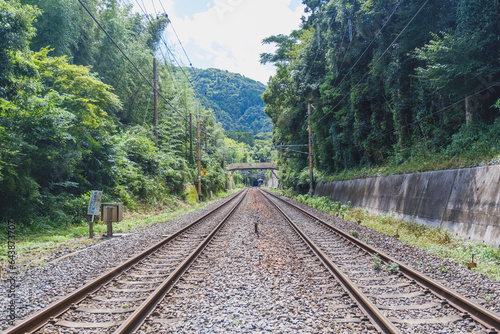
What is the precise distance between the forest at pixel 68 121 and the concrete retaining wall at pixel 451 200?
9.92 m

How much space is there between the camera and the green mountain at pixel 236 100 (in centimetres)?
10294

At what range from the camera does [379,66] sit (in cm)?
1580

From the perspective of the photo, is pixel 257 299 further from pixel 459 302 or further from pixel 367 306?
pixel 459 302

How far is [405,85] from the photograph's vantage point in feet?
49.2

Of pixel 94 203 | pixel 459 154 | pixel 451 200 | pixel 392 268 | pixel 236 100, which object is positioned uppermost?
pixel 236 100

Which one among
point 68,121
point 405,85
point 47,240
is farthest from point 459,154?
point 68,121

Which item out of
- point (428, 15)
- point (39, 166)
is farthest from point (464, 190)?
point (39, 166)

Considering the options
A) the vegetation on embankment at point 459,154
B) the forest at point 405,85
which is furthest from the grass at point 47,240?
the vegetation on embankment at point 459,154

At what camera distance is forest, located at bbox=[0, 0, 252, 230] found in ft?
30.5

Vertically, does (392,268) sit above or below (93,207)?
below

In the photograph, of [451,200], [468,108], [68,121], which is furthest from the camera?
[68,121]

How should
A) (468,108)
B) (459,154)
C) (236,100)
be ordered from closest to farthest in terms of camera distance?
1. (459,154)
2. (468,108)
3. (236,100)

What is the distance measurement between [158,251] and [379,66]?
1441cm

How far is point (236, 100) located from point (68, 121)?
116 meters
